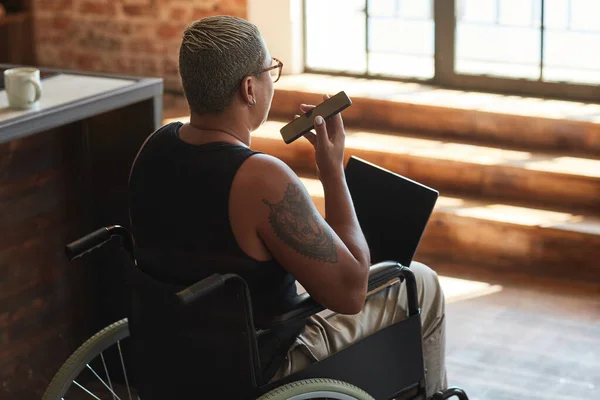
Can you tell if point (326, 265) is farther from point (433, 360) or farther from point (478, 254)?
point (478, 254)

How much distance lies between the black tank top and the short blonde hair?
0.35ft

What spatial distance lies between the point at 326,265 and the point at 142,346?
459mm

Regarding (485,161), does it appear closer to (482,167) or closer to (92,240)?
(482,167)

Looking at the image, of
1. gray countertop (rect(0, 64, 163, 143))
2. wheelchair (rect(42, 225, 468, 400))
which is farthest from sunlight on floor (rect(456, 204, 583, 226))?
wheelchair (rect(42, 225, 468, 400))

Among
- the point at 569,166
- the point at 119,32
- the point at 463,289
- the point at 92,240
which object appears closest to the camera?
the point at 92,240

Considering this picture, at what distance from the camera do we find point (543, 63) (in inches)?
203

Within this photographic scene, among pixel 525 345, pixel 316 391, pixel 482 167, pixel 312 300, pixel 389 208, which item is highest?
pixel 389 208

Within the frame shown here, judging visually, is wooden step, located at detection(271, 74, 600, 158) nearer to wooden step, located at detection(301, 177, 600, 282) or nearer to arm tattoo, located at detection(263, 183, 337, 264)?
wooden step, located at detection(301, 177, 600, 282)

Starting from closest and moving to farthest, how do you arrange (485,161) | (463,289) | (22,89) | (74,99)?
(22,89), (74,99), (463,289), (485,161)

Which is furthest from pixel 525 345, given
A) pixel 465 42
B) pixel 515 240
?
pixel 465 42

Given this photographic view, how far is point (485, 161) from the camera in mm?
4574

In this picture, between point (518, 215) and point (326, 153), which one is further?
point (518, 215)

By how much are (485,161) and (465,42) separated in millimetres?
1020

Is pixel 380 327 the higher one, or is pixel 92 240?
pixel 92 240
